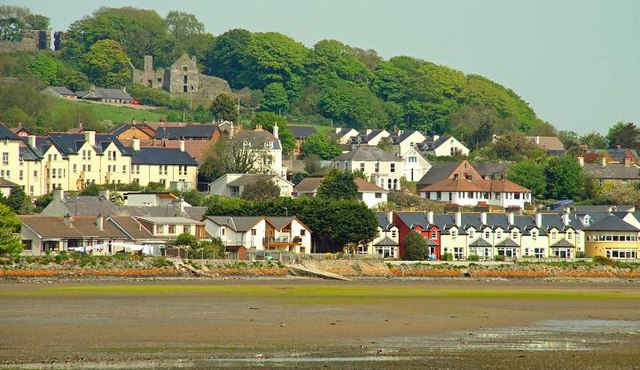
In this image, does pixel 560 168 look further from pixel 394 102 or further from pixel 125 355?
pixel 125 355

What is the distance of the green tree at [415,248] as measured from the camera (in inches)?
3366

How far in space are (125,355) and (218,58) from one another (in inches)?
5296

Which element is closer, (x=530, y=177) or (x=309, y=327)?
(x=309, y=327)

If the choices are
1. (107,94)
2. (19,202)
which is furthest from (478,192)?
(107,94)

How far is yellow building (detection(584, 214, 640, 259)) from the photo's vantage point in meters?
91.0

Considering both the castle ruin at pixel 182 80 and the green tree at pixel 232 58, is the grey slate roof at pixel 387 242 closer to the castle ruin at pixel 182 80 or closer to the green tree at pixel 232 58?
the castle ruin at pixel 182 80

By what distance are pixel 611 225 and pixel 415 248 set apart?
46.7 ft

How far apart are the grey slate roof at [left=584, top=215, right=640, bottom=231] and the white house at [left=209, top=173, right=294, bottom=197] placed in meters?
21.8

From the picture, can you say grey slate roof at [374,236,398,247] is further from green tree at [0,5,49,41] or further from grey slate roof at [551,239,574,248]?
green tree at [0,5,49,41]

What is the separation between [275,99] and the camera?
513 ft

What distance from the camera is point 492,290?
6475 cm

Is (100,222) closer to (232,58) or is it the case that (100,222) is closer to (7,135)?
(7,135)

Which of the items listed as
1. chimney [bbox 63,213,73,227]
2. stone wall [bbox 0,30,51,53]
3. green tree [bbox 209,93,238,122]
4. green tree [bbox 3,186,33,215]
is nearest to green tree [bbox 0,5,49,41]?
stone wall [bbox 0,30,51,53]

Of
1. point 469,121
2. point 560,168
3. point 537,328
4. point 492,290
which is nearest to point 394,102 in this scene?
point 469,121
